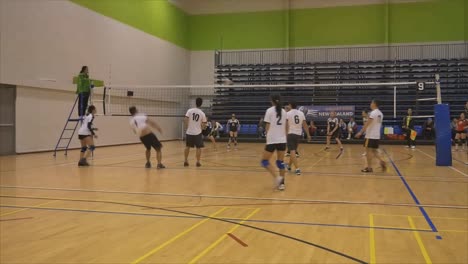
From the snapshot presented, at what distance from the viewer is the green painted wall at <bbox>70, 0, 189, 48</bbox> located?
66.7 feet

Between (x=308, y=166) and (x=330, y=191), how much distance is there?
14.1 feet

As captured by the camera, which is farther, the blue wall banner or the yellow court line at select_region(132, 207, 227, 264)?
the blue wall banner

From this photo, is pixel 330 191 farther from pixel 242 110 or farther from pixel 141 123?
pixel 242 110

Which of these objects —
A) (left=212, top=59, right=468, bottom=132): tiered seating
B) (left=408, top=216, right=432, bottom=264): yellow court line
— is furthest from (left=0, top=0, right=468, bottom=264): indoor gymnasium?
(left=212, top=59, right=468, bottom=132): tiered seating

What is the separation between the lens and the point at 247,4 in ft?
91.4

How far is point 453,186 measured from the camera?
26.8 ft

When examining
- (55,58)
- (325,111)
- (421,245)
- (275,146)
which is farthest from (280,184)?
(325,111)

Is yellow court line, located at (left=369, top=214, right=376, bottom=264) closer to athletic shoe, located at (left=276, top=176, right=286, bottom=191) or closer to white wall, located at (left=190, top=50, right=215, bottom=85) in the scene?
athletic shoe, located at (left=276, top=176, right=286, bottom=191)

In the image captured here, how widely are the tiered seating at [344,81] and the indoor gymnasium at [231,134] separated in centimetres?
12

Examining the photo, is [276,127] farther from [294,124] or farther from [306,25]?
[306,25]

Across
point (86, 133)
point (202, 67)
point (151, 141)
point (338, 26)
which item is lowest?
point (151, 141)

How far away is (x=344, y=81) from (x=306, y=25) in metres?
4.62

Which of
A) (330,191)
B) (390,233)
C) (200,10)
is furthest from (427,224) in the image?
(200,10)

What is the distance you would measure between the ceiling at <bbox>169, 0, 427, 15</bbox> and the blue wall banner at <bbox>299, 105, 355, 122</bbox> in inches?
264
